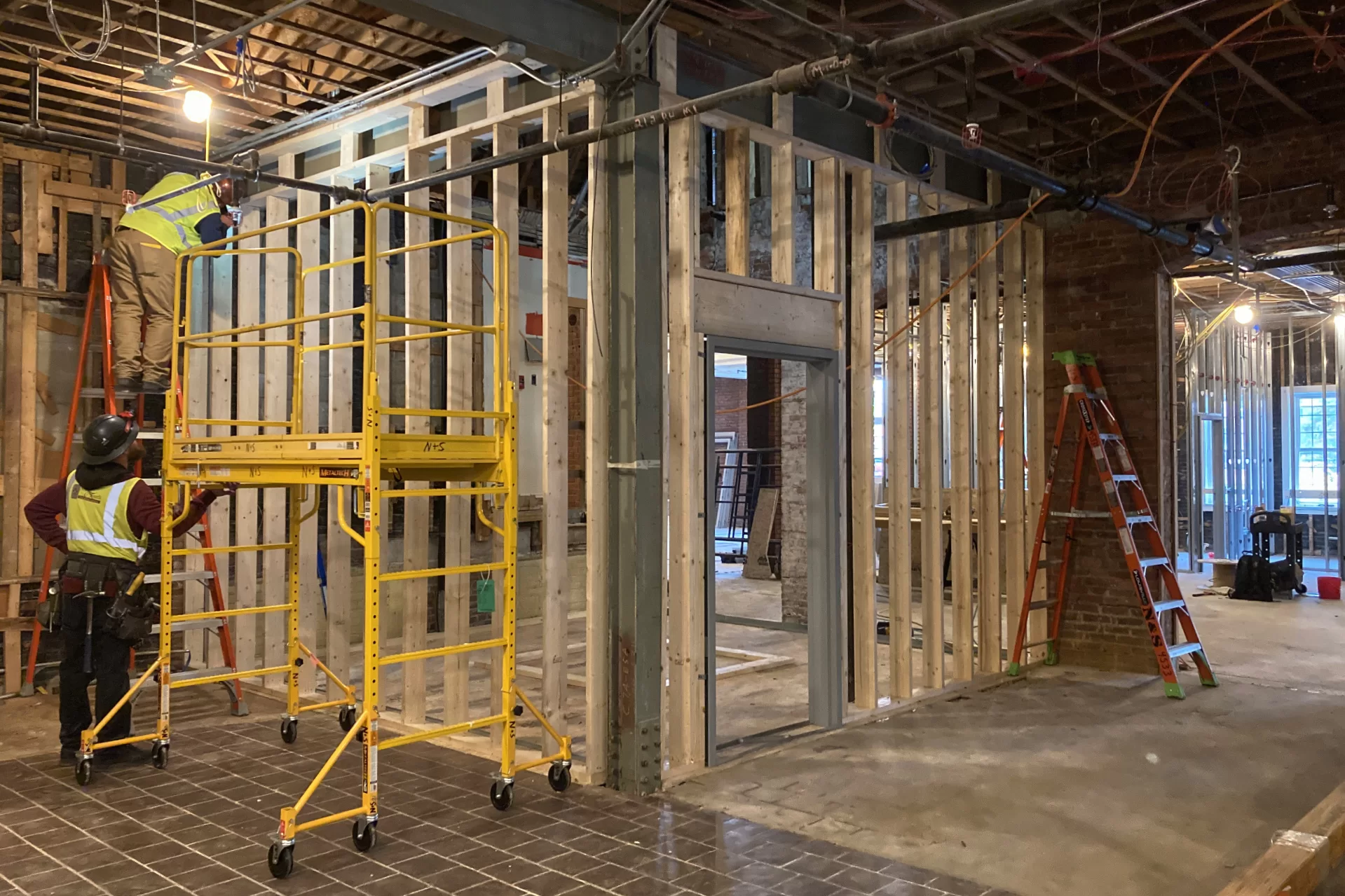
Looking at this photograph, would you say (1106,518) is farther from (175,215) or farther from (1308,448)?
(1308,448)

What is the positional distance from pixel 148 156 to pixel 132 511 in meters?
1.79

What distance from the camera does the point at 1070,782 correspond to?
5016 mm

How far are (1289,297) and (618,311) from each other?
13.0 metres

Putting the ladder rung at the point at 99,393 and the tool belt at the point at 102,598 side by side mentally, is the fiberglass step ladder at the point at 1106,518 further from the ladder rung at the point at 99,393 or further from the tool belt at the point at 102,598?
the ladder rung at the point at 99,393

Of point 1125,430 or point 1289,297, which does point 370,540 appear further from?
point 1289,297

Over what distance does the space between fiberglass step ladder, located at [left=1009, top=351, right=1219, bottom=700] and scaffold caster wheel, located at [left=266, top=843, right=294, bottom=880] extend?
5.22 meters

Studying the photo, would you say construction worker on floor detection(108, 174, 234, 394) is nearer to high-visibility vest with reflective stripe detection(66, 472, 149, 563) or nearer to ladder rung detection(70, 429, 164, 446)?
ladder rung detection(70, 429, 164, 446)

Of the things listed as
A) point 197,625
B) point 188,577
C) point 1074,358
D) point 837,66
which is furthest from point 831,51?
point 197,625

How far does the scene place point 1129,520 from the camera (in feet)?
23.9

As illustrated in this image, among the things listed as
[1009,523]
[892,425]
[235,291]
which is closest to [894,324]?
[892,425]

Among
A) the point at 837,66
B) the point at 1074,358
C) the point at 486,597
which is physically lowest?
the point at 486,597

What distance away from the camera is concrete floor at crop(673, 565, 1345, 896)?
4.04 metres

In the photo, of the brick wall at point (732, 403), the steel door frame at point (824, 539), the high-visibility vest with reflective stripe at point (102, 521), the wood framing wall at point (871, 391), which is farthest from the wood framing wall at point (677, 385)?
the brick wall at point (732, 403)

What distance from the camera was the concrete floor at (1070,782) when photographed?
404 centimetres
